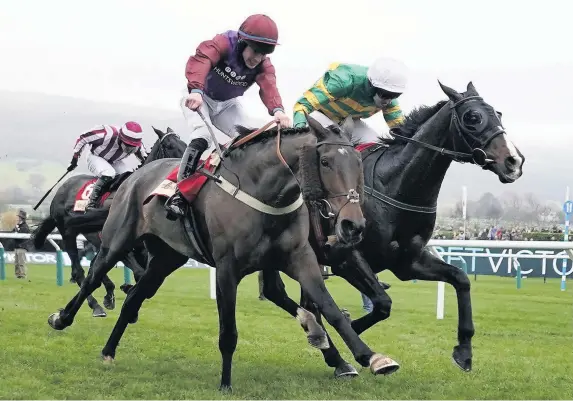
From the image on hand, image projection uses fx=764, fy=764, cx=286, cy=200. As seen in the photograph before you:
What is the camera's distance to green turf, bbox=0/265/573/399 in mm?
4645

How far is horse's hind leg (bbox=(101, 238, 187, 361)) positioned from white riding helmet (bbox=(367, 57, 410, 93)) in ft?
6.07

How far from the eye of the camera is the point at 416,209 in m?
4.96

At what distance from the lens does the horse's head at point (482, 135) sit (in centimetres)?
462

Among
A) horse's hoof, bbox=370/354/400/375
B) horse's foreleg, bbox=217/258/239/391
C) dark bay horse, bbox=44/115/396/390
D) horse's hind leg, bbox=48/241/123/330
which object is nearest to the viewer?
horse's hoof, bbox=370/354/400/375

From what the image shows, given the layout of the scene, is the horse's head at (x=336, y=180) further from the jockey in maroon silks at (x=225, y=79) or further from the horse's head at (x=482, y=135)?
the horse's head at (x=482, y=135)

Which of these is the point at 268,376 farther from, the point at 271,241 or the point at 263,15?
the point at 263,15


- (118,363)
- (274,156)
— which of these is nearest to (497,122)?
(274,156)

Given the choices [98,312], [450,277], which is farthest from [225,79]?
[98,312]

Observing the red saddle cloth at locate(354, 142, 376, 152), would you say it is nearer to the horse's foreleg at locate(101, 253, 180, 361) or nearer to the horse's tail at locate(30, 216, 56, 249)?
the horse's foreleg at locate(101, 253, 180, 361)

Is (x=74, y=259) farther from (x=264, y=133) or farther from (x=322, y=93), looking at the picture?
(x=264, y=133)

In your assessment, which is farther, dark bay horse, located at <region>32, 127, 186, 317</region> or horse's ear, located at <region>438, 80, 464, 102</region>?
dark bay horse, located at <region>32, 127, 186, 317</region>

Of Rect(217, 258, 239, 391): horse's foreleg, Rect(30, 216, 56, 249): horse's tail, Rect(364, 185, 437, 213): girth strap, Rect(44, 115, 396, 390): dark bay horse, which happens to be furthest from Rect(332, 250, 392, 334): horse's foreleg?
Rect(30, 216, 56, 249): horse's tail

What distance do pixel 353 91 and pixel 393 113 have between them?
570mm

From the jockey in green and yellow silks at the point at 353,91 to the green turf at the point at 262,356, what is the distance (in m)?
1.76
